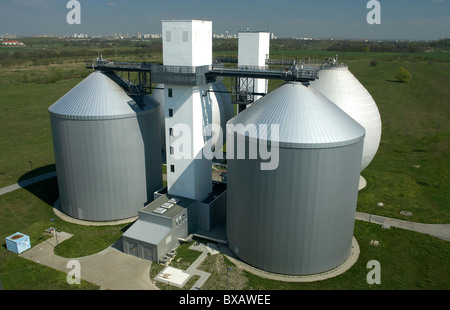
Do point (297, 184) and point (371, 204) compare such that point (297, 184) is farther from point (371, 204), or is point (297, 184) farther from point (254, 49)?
point (254, 49)

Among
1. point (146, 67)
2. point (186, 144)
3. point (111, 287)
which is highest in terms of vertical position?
point (146, 67)

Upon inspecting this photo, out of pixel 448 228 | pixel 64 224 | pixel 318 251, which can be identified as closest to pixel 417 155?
pixel 448 228

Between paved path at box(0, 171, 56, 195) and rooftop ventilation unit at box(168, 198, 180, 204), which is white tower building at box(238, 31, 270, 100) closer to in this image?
rooftop ventilation unit at box(168, 198, 180, 204)

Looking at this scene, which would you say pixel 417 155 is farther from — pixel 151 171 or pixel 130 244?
pixel 130 244

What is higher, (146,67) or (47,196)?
(146,67)

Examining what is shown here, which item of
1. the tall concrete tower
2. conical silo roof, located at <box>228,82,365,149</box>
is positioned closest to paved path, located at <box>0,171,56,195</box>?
the tall concrete tower

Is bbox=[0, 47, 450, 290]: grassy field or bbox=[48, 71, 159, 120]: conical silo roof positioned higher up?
bbox=[48, 71, 159, 120]: conical silo roof
